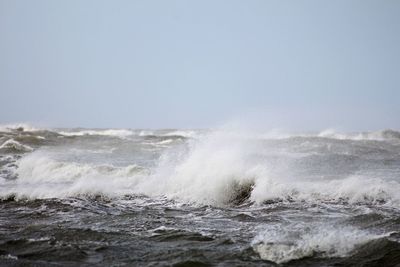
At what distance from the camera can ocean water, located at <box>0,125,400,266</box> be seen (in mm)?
4930

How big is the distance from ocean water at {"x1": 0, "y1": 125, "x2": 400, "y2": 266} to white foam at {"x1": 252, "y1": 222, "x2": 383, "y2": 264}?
0.05ft

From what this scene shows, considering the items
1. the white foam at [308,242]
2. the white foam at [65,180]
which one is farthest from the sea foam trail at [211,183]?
the white foam at [308,242]

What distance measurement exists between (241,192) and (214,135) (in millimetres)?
4822

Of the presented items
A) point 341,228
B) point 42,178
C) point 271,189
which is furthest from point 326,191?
point 42,178

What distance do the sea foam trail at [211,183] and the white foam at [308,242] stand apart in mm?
2651

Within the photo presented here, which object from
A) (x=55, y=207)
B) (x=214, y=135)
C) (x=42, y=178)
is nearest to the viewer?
(x=55, y=207)

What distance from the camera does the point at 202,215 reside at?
754cm

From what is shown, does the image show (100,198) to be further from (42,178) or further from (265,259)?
(265,259)

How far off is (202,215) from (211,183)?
2104 millimetres

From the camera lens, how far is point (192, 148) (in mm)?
12734

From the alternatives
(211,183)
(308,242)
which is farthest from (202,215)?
(308,242)

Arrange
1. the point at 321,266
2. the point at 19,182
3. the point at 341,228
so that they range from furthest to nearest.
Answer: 1. the point at 19,182
2. the point at 341,228
3. the point at 321,266

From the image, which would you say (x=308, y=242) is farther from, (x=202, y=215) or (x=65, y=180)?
(x=65, y=180)

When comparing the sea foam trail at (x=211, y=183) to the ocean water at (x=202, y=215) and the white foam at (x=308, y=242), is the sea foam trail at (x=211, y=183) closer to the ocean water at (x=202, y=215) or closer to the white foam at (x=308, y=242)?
the ocean water at (x=202, y=215)
